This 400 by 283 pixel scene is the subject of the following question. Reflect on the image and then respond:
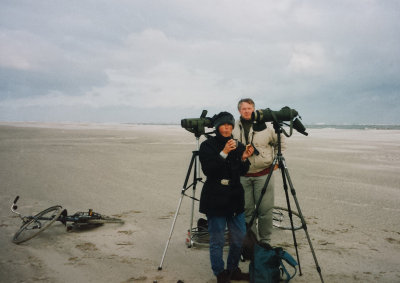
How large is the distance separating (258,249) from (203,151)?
130cm

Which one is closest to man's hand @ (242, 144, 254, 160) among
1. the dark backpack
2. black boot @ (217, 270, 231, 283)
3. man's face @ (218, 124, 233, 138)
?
man's face @ (218, 124, 233, 138)

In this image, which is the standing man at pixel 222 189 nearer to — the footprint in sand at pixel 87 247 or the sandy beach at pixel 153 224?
the sandy beach at pixel 153 224

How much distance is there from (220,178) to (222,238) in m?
0.70

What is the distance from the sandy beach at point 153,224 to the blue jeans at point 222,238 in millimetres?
460

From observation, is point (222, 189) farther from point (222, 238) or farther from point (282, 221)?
point (282, 221)

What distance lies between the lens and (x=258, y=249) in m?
3.24

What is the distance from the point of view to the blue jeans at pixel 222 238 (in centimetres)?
324

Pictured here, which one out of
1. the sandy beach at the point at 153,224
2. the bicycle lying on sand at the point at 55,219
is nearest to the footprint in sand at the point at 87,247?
the sandy beach at the point at 153,224

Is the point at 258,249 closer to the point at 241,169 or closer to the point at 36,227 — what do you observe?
the point at 241,169

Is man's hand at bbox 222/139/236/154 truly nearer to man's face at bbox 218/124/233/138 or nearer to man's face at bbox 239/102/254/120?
man's face at bbox 218/124/233/138

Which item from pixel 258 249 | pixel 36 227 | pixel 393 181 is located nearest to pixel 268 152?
pixel 258 249

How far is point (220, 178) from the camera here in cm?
327

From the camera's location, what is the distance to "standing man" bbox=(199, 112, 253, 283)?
10.5ft

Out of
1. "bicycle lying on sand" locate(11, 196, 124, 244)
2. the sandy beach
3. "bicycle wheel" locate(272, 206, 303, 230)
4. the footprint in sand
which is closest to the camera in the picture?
the sandy beach
